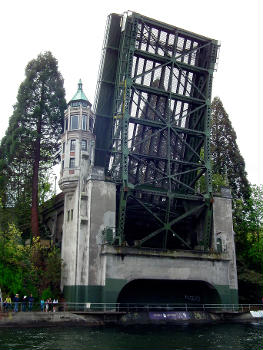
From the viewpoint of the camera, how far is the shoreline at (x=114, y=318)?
27.8m

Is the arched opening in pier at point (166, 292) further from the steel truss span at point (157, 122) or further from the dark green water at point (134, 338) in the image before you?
the dark green water at point (134, 338)

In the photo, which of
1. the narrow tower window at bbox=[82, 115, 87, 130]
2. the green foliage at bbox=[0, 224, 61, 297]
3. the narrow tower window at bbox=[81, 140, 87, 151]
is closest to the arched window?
the narrow tower window at bbox=[82, 115, 87, 130]

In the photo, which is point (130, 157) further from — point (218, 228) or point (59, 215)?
point (59, 215)

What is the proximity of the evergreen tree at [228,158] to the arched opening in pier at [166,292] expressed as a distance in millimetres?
17014

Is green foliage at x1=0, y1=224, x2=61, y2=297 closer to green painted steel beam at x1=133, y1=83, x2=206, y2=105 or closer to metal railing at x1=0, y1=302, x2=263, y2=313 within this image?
metal railing at x1=0, y1=302, x2=263, y2=313

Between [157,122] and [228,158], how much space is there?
1900cm

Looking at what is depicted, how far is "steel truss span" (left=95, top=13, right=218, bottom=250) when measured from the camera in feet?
121

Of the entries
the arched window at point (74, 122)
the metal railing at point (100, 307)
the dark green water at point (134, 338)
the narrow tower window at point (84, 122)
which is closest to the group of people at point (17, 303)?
the metal railing at point (100, 307)

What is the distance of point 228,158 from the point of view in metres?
53.2

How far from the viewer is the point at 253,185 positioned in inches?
1991

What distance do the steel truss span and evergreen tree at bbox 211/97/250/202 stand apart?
38.8ft

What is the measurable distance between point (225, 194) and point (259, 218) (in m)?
12.0

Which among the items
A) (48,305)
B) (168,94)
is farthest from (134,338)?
(168,94)

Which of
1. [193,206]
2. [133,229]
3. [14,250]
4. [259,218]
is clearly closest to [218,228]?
[193,206]
